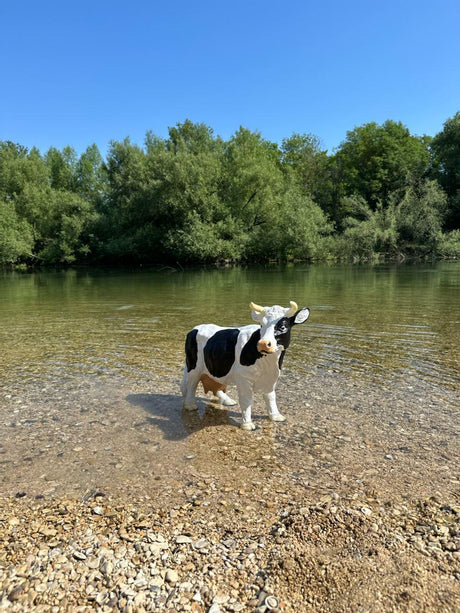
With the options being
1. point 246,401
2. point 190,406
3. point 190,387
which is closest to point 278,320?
point 246,401

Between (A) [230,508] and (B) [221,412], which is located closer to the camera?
(A) [230,508]

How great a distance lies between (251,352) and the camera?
5902 mm

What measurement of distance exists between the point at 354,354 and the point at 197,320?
6433 millimetres

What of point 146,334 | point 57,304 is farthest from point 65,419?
point 57,304

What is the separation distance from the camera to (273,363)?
19.5ft

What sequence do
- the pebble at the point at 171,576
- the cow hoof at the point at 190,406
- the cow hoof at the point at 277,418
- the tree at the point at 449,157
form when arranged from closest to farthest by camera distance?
the pebble at the point at 171,576 → the cow hoof at the point at 277,418 → the cow hoof at the point at 190,406 → the tree at the point at 449,157

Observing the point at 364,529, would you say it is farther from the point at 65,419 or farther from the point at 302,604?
the point at 65,419

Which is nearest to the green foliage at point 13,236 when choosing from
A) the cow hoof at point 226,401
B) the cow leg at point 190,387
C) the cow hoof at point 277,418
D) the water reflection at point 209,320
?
the water reflection at point 209,320

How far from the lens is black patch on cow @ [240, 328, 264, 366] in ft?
19.3

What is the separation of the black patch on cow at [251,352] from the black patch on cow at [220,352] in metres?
0.20

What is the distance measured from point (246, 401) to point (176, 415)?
52.4 inches

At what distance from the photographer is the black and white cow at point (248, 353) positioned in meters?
5.63

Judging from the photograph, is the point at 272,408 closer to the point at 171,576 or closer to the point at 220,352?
the point at 220,352

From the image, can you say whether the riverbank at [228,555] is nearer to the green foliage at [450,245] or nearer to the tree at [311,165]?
the green foliage at [450,245]
